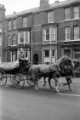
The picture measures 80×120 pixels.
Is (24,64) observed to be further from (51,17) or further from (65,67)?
(51,17)

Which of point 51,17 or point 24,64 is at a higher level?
point 51,17

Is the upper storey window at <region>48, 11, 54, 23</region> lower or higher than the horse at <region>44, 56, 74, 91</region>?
higher

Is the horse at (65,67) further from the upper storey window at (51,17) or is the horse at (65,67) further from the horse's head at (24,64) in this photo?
the upper storey window at (51,17)

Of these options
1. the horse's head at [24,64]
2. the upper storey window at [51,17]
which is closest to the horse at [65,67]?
the horse's head at [24,64]

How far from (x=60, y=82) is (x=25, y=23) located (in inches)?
226

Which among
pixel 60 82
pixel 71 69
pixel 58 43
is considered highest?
pixel 58 43

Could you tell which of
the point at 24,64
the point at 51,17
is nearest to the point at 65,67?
the point at 24,64

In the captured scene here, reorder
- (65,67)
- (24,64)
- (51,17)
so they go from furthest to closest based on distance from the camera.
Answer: (51,17), (24,64), (65,67)

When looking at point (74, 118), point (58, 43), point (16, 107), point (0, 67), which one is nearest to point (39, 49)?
point (58, 43)

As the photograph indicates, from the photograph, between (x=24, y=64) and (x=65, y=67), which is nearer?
(x=65, y=67)

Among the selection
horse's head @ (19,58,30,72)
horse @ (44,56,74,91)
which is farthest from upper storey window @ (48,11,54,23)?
horse @ (44,56,74,91)

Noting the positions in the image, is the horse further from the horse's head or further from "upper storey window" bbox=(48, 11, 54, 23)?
"upper storey window" bbox=(48, 11, 54, 23)

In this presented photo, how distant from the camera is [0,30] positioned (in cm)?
415

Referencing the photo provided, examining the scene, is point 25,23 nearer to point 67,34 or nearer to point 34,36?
point 34,36
